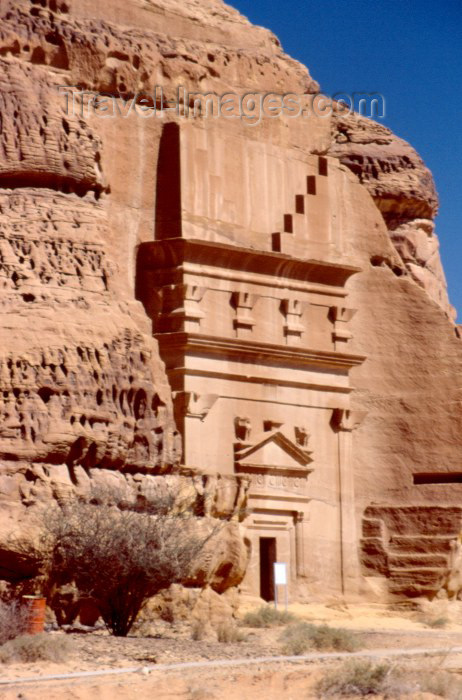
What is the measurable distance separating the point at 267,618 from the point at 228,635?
4.47 m

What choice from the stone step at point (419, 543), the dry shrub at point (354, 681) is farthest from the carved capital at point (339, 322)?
the dry shrub at point (354, 681)

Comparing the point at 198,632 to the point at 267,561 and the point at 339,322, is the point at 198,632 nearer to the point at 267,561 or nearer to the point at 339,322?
the point at 267,561

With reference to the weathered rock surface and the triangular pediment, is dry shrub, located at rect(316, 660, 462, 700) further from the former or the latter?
the weathered rock surface

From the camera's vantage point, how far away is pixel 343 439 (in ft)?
126

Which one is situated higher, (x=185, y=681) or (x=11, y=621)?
(x=11, y=621)

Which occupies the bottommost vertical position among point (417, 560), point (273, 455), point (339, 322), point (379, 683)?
point (379, 683)

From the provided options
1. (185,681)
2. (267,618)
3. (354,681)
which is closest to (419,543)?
(267,618)

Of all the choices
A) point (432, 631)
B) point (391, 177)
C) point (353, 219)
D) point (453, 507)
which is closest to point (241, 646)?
point (432, 631)

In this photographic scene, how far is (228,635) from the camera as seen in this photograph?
25.3m

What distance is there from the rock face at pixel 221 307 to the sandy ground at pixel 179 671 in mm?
3044

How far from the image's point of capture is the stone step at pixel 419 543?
38.3 m

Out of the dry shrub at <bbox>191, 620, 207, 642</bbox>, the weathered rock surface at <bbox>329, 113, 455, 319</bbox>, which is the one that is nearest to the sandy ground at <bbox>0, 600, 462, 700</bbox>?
the dry shrub at <bbox>191, 620, 207, 642</bbox>

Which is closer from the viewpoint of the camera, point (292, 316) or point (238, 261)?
point (238, 261)

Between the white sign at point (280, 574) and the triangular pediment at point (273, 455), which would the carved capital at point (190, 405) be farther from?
the white sign at point (280, 574)
